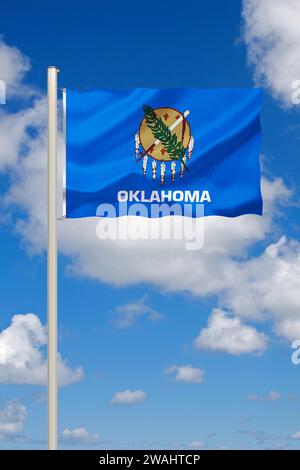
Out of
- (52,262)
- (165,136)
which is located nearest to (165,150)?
(165,136)

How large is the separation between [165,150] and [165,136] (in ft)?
1.24

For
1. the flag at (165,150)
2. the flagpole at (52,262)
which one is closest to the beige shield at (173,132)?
the flag at (165,150)

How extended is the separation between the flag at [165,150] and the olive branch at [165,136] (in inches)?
1.1

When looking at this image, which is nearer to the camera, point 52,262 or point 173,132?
point 52,262

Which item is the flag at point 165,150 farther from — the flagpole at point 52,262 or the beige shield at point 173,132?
the flagpole at point 52,262

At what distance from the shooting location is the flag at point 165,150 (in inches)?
954

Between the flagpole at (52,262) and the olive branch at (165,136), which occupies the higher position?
the olive branch at (165,136)

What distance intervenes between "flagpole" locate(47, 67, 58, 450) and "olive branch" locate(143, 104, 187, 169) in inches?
107

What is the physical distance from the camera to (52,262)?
Result: 22359 mm

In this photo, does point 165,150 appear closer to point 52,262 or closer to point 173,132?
point 173,132

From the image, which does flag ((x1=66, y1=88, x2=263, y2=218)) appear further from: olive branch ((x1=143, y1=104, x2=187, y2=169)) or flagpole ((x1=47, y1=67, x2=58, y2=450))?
flagpole ((x1=47, y1=67, x2=58, y2=450))
